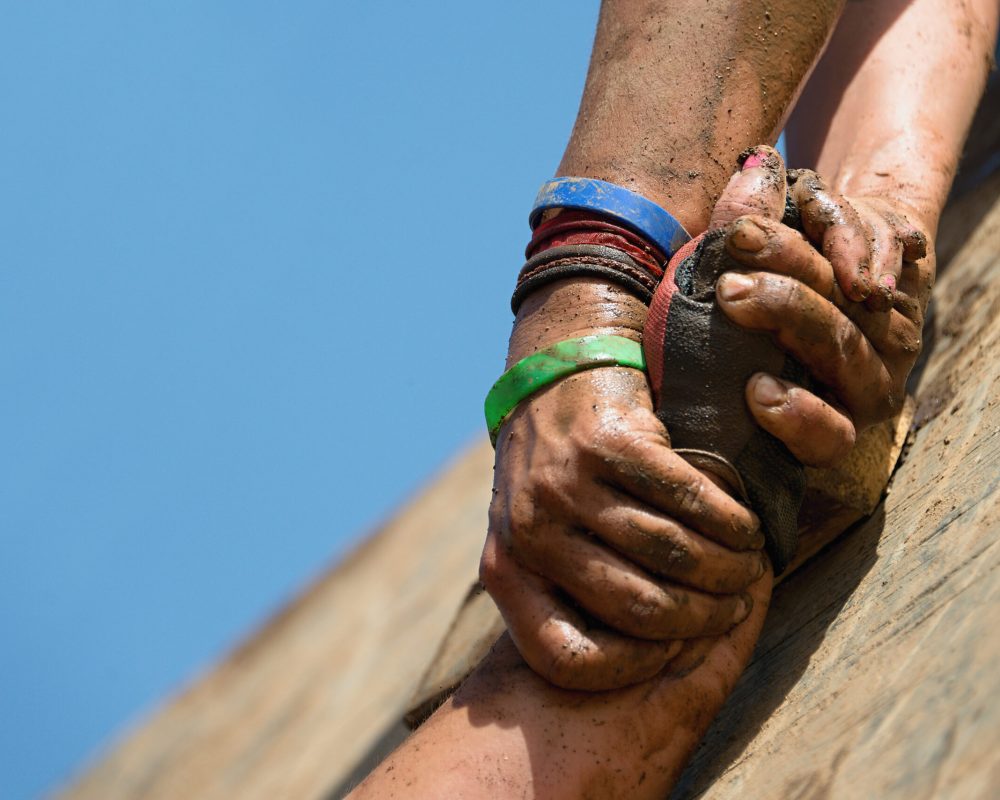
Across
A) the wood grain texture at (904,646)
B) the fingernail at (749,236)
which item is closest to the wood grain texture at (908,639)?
the wood grain texture at (904,646)

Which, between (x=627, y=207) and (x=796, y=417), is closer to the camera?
(x=796, y=417)

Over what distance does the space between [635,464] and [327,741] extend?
7.35 ft

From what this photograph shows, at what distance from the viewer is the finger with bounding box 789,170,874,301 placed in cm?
135

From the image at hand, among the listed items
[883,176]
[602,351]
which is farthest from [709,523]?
[883,176]

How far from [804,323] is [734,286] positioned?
74mm

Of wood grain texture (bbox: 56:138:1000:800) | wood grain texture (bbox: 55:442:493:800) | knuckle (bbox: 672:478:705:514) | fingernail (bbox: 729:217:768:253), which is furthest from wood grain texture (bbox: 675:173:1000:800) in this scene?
wood grain texture (bbox: 55:442:493:800)

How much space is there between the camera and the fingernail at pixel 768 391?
52.2 inches

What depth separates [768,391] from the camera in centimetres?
133

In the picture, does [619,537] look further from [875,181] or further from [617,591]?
[875,181]

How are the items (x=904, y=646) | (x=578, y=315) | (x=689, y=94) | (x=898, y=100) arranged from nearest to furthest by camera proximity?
(x=904, y=646) → (x=578, y=315) → (x=689, y=94) → (x=898, y=100)

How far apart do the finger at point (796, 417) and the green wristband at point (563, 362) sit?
5.8 inches

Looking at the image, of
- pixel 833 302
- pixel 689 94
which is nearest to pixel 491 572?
pixel 833 302

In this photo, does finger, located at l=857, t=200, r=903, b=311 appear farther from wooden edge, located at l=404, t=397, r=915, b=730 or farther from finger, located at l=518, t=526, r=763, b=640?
finger, located at l=518, t=526, r=763, b=640

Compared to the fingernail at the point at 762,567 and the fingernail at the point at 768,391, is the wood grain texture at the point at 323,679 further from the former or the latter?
the fingernail at the point at 768,391
